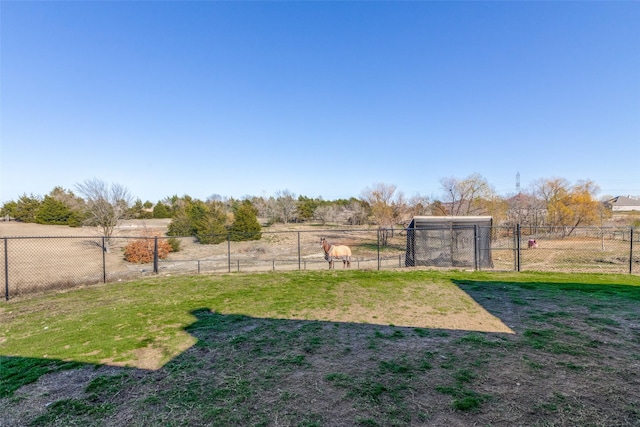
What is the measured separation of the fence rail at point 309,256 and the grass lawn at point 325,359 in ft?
12.7

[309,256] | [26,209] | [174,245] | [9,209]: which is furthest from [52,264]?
[9,209]

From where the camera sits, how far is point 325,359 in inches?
151

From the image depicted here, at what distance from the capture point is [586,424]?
8.25 feet

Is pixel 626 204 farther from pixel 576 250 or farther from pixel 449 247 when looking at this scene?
pixel 449 247

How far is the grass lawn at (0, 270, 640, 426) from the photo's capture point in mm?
2738

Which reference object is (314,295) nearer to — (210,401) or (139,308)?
(139,308)

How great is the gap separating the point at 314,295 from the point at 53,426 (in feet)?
17.1

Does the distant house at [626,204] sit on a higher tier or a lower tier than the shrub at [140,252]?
higher

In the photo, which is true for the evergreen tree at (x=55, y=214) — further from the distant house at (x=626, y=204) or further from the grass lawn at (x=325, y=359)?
the distant house at (x=626, y=204)

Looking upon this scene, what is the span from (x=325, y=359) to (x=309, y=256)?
18926 millimetres

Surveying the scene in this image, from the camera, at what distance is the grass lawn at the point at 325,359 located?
8.98 ft

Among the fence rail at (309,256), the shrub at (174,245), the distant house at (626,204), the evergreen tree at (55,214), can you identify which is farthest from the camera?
the distant house at (626,204)

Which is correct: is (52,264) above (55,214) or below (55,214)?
below

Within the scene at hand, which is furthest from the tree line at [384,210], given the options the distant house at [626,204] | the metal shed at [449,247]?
the distant house at [626,204]
